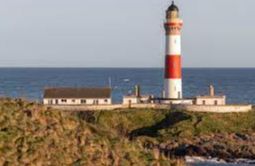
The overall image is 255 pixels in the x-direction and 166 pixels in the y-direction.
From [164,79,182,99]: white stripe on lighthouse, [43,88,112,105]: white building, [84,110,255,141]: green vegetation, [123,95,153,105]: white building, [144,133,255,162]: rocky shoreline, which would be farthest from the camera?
[123,95,153,105]: white building

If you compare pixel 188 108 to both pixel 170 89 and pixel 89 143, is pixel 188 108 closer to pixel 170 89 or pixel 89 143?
pixel 170 89

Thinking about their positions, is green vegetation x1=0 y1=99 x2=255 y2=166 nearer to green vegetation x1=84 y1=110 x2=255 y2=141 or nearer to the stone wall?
green vegetation x1=84 y1=110 x2=255 y2=141

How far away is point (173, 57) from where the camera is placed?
70.6m

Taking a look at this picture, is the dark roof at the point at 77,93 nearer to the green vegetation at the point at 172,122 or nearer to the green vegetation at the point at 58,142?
the green vegetation at the point at 172,122

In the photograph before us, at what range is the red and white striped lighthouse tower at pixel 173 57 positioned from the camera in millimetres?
70625

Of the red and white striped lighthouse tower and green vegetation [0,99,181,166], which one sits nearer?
green vegetation [0,99,181,166]

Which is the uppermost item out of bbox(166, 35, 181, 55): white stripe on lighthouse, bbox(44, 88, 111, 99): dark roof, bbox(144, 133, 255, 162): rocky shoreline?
bbox(166, 35, 181, 55): white stripe on lighthouse

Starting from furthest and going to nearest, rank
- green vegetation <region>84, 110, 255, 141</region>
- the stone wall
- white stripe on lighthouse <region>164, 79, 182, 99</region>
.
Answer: white stripe on lighthouse <region>164, 79, 182, 99</region> → the stone wall → green vegetation <region>84, 110, 255, 141</region>

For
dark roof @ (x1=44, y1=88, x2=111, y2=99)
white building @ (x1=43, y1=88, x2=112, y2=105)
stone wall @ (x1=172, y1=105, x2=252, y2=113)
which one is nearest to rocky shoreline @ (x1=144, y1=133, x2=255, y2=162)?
stone wall @ (x1=172, y1=105, x2=252, y2=113)

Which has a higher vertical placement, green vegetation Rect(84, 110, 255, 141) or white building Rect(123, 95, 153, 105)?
white building Rect(123, 95, 153, 105)

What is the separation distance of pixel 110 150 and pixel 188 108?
5382 centimetres

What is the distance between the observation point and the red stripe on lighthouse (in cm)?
7062

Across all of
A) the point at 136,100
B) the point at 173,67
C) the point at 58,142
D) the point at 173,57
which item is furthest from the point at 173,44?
the point at 58,142

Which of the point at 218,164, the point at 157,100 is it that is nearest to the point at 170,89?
the point at 157,100
